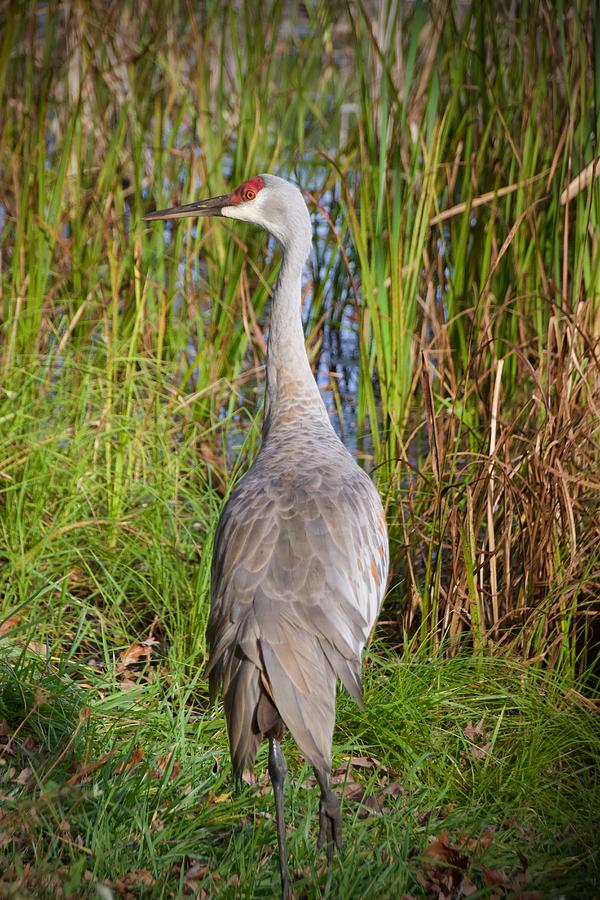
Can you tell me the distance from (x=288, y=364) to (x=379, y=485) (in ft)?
2.44

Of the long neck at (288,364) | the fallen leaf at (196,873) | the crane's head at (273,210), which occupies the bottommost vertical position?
the fallen leaf at (196,873)

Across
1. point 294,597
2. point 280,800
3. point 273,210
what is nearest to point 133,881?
point 280,800

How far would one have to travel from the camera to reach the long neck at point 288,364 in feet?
11.1

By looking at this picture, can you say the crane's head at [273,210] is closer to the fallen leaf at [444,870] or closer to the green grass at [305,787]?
the green grass at [305,787]

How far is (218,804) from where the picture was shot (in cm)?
278

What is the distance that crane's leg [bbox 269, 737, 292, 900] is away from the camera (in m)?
2.49

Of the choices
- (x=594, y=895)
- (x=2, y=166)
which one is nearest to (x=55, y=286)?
(x=2, y=166)

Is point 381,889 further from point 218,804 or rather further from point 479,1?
point 479,1

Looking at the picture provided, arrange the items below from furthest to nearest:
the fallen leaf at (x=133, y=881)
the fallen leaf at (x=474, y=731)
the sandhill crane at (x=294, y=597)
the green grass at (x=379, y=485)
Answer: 1. the fallen leaf at (x=474, y=731)
2. the green grass at (x=379, y=485)
3. the sandhill crane at (x=294, y=597)
4. the fallen leaf at (x=133, y=881)

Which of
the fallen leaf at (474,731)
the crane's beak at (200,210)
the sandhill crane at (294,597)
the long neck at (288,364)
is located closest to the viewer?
the sandhill crane at (294,597)

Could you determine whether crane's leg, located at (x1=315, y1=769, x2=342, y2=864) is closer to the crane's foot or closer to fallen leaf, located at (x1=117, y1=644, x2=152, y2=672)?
the crane's foot

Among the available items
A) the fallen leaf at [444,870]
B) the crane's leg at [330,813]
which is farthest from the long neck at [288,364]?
the fallen leaf at [444,870]

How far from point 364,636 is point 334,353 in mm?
3779

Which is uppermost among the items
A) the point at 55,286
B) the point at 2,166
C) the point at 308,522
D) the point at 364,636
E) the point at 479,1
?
the point at 479,1
